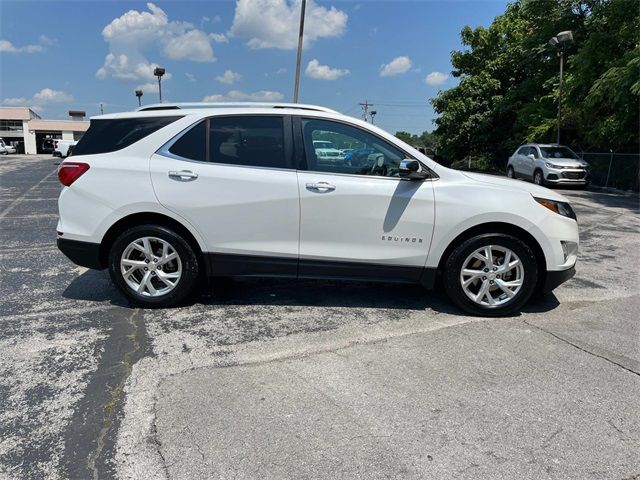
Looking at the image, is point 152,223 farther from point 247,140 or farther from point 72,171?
point 247,140

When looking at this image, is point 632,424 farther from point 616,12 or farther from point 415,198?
point 616,12

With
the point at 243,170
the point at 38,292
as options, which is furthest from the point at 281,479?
the point at 38,292

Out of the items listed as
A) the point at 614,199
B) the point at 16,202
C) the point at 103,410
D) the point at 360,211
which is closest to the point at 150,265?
the point at 103,410

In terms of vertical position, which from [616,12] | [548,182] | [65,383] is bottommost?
[65,383]

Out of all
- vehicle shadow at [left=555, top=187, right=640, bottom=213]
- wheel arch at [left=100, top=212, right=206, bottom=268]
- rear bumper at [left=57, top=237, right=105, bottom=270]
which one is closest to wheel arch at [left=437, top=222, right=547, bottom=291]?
wheel arch at [left=100, top=212, right=206, bottom=268]

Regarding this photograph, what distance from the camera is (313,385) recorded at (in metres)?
3.30

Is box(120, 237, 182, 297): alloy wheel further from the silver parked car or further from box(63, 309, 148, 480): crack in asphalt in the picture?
the silver parked car

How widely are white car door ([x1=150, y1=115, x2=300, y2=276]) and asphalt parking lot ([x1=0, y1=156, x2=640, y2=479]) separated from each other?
24.1 inches

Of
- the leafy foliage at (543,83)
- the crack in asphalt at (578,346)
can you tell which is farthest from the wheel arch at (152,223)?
the leafy foliage at (543,83)

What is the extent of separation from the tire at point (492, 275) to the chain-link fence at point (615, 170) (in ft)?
53.5

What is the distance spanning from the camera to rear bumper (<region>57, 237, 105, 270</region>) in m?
4.57

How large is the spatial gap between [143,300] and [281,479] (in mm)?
2688

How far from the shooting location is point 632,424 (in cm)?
292

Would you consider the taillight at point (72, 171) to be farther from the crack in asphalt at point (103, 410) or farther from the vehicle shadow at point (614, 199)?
the vehicle shadow at point (614, 199)
